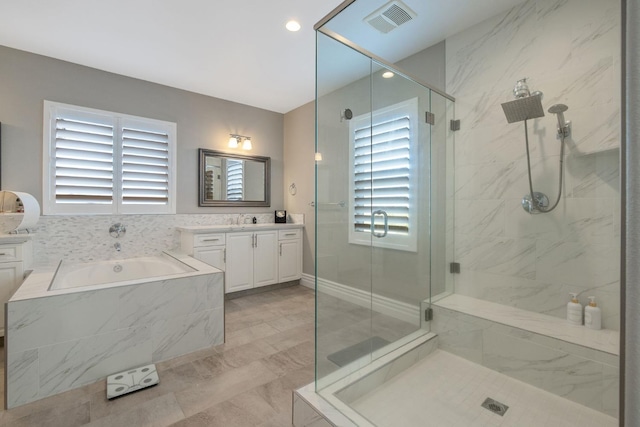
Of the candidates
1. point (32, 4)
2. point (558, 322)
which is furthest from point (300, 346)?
point (32, 4)

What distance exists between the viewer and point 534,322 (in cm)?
186

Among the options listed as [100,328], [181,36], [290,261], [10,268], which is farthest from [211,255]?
[181,36]

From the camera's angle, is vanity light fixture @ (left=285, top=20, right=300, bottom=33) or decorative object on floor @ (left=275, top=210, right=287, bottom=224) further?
decorative object on floor @ (left=275, top=210, right=287, bottom=224)

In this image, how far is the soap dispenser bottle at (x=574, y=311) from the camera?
173 cm

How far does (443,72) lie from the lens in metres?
2.42

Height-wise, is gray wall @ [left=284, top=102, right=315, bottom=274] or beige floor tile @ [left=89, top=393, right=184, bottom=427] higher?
gray wall @ [left=284, top=102, right=315, bottom=274]

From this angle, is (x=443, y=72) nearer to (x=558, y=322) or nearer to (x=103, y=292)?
(x=558, y=322)

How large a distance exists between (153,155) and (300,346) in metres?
2.81

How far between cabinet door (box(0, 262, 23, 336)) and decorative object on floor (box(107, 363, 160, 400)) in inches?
51.9

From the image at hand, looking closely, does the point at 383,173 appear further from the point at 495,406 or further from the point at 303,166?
the point at 303,166

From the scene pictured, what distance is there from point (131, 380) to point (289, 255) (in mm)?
2457

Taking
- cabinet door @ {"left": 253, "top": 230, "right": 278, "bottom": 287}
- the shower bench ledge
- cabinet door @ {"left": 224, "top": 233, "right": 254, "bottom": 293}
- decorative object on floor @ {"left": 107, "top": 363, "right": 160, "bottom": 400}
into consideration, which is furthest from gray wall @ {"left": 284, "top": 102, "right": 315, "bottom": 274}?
decorative object on floor @ {"left": 107, "top": 363, "right": 160, "bottom": 400}

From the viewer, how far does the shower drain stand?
1.62m

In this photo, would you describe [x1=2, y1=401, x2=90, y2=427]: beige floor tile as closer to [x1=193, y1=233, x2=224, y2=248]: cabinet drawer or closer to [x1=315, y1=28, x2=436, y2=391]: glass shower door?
[x1=315, y1=28, x2=436, y2=391]: glass shower door
